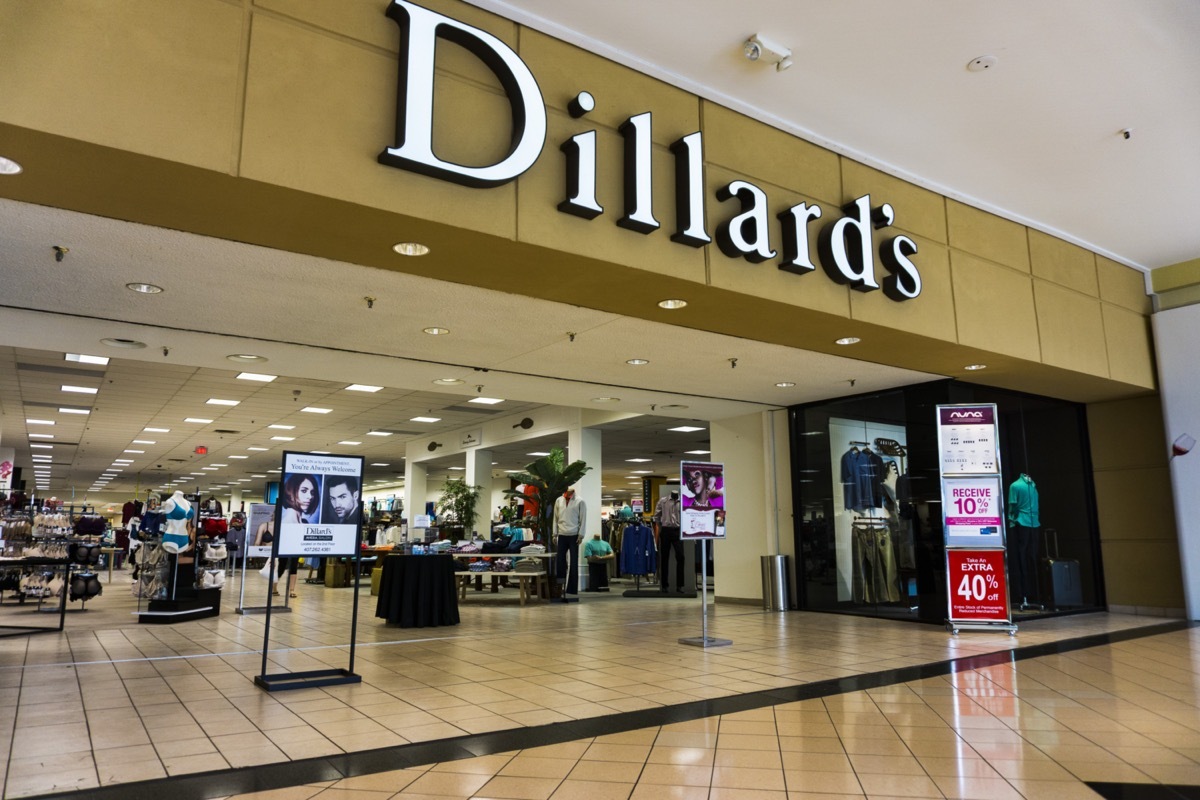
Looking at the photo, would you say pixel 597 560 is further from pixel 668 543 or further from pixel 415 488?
pixel 415 488

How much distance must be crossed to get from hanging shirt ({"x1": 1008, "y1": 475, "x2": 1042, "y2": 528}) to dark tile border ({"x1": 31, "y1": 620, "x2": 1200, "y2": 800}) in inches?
193

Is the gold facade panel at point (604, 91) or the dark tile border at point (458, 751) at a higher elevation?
the gold facade panel at point (604, 91)

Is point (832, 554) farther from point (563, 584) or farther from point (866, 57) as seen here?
point (866, 57)

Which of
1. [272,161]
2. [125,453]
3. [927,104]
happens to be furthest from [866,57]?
[125,453]

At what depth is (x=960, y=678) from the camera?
17.6 feet

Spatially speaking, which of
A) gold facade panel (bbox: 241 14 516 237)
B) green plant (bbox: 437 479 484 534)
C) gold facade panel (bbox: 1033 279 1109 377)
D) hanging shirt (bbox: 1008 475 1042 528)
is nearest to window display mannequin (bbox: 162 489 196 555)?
gold facade panel (bbox: 241 14 516 237)

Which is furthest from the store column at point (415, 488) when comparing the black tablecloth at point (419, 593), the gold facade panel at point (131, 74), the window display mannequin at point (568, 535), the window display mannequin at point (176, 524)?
the gold facade panel at point (131, 74)

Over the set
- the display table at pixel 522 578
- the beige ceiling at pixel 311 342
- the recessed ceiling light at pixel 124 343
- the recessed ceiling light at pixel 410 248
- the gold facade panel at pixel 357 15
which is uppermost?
the gold facade panel at pixel 357 15

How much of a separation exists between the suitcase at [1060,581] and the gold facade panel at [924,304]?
4644 mm

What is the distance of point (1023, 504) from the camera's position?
9.65 meters

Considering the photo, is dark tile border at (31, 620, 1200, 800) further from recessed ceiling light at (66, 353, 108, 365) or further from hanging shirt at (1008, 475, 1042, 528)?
recessed ceiling light at (66, 353, 108, 365)

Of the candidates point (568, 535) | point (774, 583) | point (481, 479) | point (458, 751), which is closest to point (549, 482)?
point (568, 535)

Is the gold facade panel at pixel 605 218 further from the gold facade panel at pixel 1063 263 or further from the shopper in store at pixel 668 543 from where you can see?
the shopper in store at pixel 668 543

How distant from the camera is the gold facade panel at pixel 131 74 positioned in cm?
320
